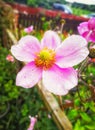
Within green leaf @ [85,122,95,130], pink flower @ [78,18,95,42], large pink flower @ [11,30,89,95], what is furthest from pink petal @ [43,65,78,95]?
green leaf @ [85,122,95,130]

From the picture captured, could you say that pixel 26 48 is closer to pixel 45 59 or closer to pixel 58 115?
pixel 45 59

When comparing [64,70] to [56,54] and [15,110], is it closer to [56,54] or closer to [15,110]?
[56,54]

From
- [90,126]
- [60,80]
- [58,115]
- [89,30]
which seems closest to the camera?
[60,80]

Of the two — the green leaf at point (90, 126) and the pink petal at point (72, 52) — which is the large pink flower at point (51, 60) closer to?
the pink petal at point (72, 52)

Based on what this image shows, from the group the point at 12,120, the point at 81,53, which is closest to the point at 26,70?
the point at 81,53

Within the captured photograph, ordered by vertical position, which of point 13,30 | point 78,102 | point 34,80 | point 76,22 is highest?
point 34,80

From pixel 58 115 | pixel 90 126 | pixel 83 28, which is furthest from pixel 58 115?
pixel 83 28
